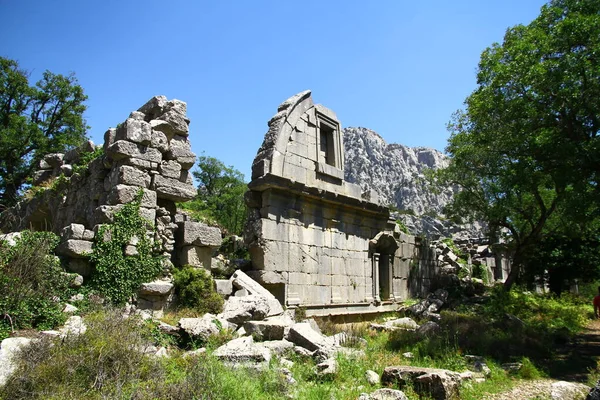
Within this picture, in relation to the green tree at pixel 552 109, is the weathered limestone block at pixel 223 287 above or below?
below

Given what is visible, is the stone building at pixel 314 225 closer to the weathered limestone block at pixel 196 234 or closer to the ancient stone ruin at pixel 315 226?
the ancient stone ruin at pixel 315 226

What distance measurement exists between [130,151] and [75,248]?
2083 mm

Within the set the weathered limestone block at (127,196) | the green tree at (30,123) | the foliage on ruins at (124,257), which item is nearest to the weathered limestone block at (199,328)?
the foliage on ruins at (124,257)

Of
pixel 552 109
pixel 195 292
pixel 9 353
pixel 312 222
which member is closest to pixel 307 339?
pixel 195 292

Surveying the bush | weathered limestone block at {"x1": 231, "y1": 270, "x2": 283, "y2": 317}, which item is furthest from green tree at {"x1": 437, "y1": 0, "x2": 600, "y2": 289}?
the bush

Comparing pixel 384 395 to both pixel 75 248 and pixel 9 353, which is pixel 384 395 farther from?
pixel 75 248

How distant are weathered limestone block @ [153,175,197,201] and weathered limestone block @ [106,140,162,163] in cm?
42

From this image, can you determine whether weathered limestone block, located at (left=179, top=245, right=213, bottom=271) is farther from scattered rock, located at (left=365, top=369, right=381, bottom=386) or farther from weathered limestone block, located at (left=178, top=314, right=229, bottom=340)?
scattered rock, located at (left=365, top=369, right=381, bottom=386)

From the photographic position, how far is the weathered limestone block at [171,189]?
8805mm

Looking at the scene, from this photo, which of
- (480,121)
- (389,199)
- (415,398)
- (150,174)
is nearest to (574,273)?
(480,121)

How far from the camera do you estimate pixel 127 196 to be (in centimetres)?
816

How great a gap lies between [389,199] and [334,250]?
202ft

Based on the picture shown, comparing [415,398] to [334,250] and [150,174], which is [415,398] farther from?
[334,250]

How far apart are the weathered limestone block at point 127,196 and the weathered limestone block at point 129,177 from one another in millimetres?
113
